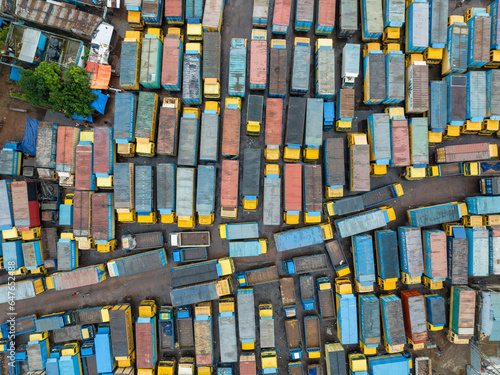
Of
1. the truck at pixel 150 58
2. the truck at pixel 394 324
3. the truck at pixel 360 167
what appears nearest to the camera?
the truck at pixel 394 324

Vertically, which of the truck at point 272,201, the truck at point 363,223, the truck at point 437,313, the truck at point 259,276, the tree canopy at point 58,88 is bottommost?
the truck at point 437,313

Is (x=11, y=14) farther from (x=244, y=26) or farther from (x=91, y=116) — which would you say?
(x=244, y=26)

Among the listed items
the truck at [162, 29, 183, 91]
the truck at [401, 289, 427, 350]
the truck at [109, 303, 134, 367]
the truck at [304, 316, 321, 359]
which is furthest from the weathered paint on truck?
the truck at [109, 303, 134, 367]

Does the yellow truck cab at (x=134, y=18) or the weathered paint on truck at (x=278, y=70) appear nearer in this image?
the weathered paint on truck at (x=278, y=70)

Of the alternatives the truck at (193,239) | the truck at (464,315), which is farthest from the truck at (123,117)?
the truck at (464,315)

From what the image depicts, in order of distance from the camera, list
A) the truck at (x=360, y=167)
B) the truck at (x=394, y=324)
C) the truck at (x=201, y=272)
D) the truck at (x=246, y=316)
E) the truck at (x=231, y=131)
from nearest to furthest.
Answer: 1. the truck at (x=394, y=324)
2. the truck at (x=360, y=167)
3. the truck at (x=231, y=131)
4. the truck at (x=246, y=316)
5. the truck at (x=201, y=272)

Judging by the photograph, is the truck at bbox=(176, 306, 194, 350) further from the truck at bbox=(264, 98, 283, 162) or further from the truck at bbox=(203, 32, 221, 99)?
the truck at bbox=(203, 32, 221, 99)

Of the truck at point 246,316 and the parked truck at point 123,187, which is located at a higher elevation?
the parked truck at point 123,187

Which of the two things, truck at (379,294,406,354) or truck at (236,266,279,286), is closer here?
truck at (379,294,406,354)

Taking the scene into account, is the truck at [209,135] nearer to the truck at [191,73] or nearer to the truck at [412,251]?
the truck at [191,73]
